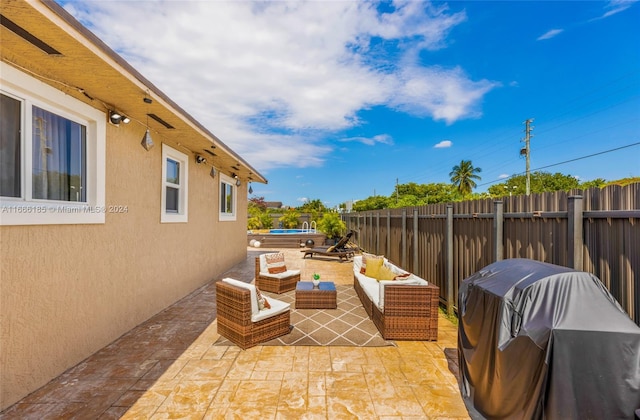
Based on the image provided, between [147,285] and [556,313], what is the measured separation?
576 cm

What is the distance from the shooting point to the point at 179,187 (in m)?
6.56

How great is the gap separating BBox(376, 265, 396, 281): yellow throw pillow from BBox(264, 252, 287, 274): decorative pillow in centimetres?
256

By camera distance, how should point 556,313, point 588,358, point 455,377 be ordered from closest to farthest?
point 588,358 → point 556,313 → point 455,377

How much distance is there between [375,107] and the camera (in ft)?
55.0

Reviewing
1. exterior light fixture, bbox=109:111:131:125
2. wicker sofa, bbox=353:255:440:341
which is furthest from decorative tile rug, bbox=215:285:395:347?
exterior light fixture, bbox=109:111:131:125

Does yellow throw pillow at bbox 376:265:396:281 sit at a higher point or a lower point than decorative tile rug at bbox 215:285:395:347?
higher

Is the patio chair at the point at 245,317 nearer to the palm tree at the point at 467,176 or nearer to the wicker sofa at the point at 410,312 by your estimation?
the wicker sofa at the point at 410,312

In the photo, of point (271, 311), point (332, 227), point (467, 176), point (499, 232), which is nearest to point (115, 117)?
point (271, 311)

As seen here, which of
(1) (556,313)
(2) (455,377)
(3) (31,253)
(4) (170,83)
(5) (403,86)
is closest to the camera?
(1) (556,313)

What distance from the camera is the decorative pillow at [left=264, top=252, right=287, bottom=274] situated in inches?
280

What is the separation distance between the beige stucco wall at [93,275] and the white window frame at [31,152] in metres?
0.12

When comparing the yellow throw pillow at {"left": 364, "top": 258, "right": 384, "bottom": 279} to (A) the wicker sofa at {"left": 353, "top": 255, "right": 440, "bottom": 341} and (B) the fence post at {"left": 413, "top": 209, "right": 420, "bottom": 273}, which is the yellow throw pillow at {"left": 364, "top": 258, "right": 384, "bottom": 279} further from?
(A) the wicker sofa at {"left": 353, "top": 255, "right": 440, "bottom": 341}

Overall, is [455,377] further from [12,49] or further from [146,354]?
[12,49]

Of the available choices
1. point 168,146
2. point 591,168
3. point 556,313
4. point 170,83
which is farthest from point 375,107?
point 591,168
